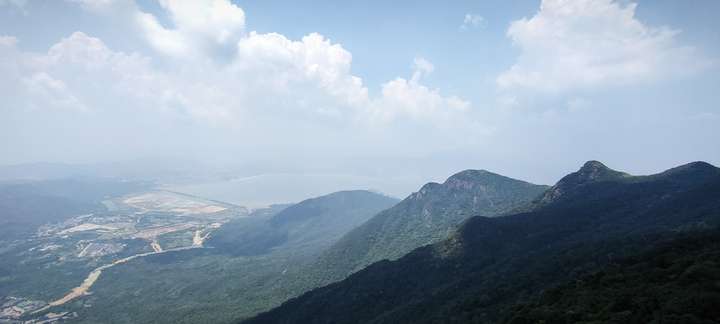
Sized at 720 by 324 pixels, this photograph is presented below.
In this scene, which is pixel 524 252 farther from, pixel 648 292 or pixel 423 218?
pixel 423 218

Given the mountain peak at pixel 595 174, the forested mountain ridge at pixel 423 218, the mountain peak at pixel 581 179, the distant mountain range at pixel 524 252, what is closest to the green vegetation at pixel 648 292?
the distant mountain range at pixel 524 252

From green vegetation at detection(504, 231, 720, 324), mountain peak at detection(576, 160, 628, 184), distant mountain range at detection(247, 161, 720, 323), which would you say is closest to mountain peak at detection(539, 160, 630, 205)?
mountain peak at detection(576, 160, 628, 184)

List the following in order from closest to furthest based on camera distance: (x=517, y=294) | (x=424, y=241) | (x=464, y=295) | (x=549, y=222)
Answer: (x=517, y=294) → (x=464, y=295) → (x=549, y=222) → (x=424, y=241)

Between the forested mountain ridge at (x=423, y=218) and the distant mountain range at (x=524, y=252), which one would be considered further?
the forested mountain ridge at (x=423, y=218)

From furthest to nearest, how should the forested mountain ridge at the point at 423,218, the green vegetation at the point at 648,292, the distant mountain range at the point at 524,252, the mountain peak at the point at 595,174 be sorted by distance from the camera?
1. the forested mountain ridge at the point at 423,218
2. the mountain peak at the point at 595,174
3. the distant mountain range at the point at 524,252
4. the green vegetation at the point at 648,292

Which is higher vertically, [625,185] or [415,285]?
[625,185]

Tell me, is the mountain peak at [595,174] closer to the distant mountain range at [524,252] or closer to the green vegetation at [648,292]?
the distant mountain range at [524,252]

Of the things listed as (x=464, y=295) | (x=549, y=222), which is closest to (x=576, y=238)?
(x=549, y=222)

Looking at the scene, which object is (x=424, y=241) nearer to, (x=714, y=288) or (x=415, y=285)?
(x=415, y=285)

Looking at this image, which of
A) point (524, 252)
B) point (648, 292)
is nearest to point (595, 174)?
point (524, 252)
